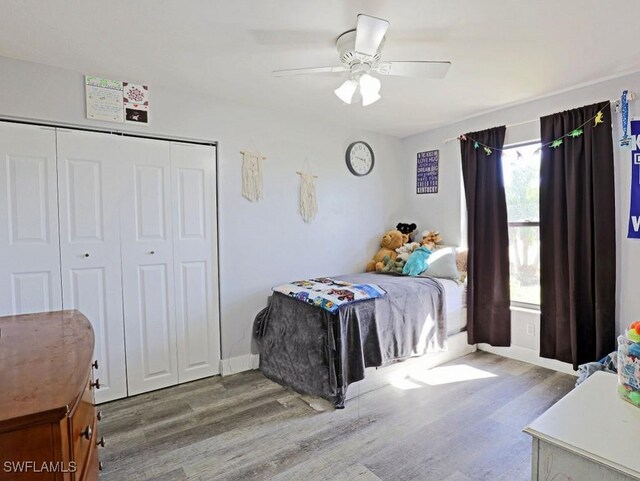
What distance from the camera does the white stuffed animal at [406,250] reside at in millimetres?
3590

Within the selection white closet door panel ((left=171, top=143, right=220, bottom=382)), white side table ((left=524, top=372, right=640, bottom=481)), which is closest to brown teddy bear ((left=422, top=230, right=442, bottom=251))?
white closet door panel ((left=171, top=143, right=220, bottom=382))

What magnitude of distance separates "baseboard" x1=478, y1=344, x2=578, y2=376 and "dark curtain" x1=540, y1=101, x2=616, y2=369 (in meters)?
0.14

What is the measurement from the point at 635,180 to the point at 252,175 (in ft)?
9.29

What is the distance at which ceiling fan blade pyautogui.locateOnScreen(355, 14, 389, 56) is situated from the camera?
5.14 ft

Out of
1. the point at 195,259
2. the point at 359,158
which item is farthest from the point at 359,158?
the point at 195,259

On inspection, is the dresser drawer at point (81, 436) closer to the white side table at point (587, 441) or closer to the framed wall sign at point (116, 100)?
the white side table at point (587, 441)

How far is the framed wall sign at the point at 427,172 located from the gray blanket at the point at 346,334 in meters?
1.17

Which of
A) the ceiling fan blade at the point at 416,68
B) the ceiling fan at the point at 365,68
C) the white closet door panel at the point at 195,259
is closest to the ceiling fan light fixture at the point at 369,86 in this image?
the ceiling fan at the point at 365,68

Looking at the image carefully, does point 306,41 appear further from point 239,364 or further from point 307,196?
point 239,364

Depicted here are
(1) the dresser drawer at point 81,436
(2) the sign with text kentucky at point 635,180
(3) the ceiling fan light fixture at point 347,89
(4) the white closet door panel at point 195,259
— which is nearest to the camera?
(1) the dresser drawer at point 81,436

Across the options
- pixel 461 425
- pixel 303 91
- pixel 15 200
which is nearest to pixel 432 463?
pixel 461 425

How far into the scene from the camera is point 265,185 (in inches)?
124

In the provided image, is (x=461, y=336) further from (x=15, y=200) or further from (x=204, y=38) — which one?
(x=15, y=200)

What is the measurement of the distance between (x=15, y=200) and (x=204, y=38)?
1.55 metres
